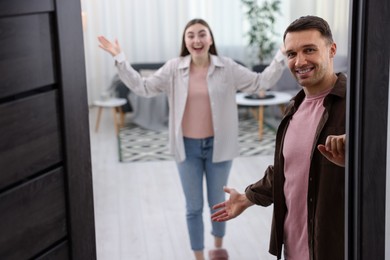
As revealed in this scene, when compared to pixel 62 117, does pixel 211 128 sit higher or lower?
lower

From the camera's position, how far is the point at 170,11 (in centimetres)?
838

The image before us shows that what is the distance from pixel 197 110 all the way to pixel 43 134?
6.50 ft

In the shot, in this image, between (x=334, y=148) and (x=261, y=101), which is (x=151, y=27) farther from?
(x=334, y=148)

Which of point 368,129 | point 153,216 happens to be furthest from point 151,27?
point 368,129

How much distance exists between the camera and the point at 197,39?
140 inches

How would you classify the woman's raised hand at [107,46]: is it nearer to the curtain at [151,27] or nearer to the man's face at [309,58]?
the man's face at [309,58]

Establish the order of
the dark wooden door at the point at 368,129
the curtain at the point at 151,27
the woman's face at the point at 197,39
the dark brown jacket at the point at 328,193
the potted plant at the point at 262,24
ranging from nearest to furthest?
the dark wooden door at the point at 368,129 → the dark brown jacket at the point at 328,193 → the woman's face at the point at 197,39 → the potted plant at the point at 262,24 → the curtain at the point at 151,27

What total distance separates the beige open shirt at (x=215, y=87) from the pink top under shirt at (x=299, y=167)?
4.66 ft

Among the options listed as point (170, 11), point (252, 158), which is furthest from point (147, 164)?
point (170, 11)

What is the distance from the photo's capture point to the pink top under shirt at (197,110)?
3.60 metres

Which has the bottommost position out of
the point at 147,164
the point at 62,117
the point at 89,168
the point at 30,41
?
the point at 147,164

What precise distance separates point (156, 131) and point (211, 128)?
3731 mm

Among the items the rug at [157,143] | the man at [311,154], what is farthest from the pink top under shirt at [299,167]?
the rug at [157,143]

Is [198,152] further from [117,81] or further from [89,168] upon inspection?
[117,81]
